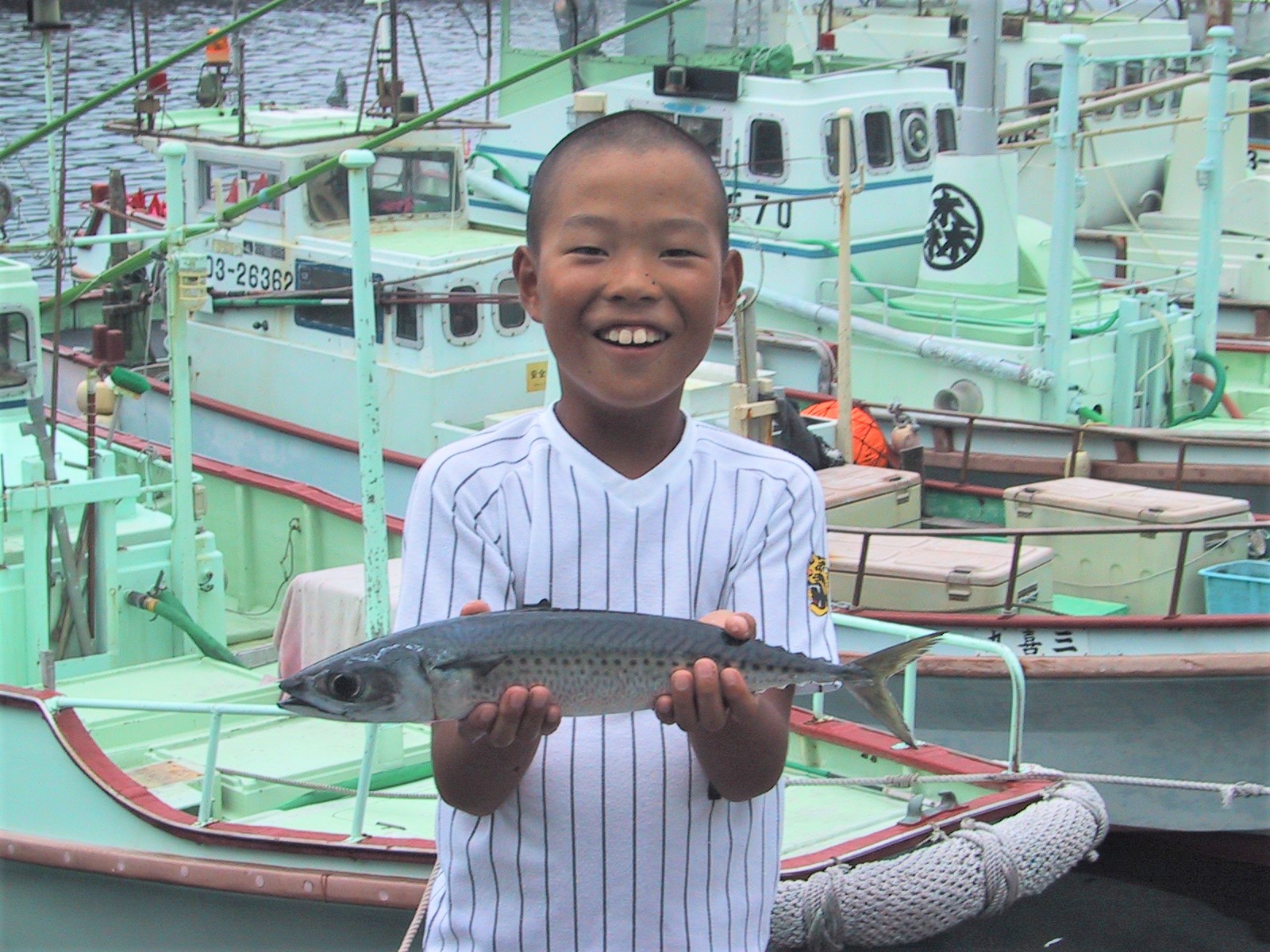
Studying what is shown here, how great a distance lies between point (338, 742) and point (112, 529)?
1.50m

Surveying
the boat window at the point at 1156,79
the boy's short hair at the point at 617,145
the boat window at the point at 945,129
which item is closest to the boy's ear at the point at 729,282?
the boy's short hair at the point at 617,145

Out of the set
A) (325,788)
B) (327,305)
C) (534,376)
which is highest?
(327,305)

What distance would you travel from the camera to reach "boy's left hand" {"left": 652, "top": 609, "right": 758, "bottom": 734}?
6.32ft

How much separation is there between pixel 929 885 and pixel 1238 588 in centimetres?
400

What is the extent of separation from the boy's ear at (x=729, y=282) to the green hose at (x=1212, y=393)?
36.6 ft

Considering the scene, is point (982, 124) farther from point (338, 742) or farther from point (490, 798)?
point (490, 798)

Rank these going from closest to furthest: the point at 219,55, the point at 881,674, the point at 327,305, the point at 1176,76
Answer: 1. the point at 881,674
2. the point at 327,305
3. the point at 219,55
4. the point at 1176,76

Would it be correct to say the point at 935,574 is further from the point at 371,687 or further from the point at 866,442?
the point at 371,687

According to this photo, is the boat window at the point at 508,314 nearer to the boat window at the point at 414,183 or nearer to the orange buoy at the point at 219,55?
the boat window at the point at 414,183

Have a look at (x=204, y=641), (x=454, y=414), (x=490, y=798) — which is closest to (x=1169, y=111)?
(x=454, y=414)

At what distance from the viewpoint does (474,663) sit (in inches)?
75.4

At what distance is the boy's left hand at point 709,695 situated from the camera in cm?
193

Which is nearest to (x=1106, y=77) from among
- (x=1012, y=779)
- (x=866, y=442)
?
(x=866, y=442)

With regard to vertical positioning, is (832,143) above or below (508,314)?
above
